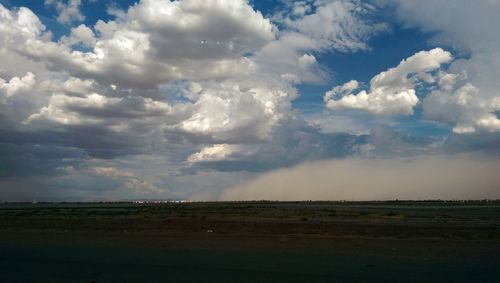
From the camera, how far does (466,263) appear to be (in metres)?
22.7

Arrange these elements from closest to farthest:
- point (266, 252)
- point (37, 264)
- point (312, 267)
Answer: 1. point (312, 267)
2. point (37, 264)
3. point (266, 252)

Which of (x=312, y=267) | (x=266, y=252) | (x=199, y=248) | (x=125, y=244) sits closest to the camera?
(x=312, y=267)

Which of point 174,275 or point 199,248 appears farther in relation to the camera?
point 199,248

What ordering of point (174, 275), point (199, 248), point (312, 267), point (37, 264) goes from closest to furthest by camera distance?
point (174, 275)
point (312, 267)
point (37, 264)
point (199, 248)

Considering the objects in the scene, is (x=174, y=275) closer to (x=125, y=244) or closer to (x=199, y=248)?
(x=199, y=248)

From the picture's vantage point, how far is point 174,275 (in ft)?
60.8

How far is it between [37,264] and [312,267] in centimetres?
1334

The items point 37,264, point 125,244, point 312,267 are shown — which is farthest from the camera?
point 125,244

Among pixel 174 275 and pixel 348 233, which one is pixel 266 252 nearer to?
pixel 174 275

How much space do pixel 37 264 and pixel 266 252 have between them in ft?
39.7

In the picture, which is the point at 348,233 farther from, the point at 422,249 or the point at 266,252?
the point at 266,252

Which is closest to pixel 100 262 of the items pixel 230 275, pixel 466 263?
pixel 230 275

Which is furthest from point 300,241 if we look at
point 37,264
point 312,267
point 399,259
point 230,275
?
point 37,264

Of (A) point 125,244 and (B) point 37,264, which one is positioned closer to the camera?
(B) point 37,264
